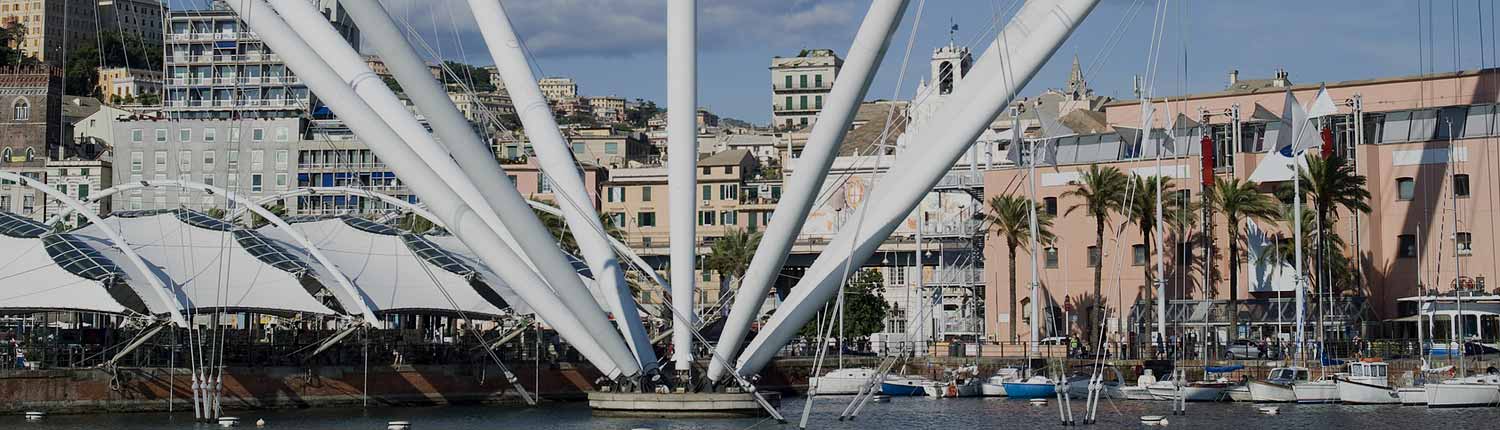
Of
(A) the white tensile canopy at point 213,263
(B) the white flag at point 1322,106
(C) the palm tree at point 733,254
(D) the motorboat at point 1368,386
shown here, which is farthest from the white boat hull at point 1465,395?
(C) the palm tree at point 733,254

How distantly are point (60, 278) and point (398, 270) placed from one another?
13312 millimetres

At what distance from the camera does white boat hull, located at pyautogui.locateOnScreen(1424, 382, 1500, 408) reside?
5759cm

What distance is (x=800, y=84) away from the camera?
18975 centimetres

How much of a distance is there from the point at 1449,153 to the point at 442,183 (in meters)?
48.1

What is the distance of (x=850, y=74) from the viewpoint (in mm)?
41438

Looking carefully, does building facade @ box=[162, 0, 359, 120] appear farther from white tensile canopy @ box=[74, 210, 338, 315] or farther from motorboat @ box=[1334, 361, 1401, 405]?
motorboat @ box=[1334, 361, 1401, 405]

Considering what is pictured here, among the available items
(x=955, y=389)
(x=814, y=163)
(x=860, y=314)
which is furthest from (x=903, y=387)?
(x=860, y=314)

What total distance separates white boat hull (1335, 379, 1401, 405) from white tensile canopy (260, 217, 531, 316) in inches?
1068

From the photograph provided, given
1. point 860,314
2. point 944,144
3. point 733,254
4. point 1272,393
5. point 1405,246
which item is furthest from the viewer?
point 860,314

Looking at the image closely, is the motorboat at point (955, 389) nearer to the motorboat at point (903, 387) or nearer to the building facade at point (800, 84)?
the motorboat at point (903, 387)

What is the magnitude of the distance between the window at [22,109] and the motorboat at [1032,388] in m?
117

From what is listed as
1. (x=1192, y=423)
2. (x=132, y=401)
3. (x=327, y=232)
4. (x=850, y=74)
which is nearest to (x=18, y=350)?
(x=132, y=401)

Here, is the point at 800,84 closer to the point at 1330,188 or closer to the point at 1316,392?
the point at 1330,188

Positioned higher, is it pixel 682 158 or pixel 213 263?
pixel 682 158
